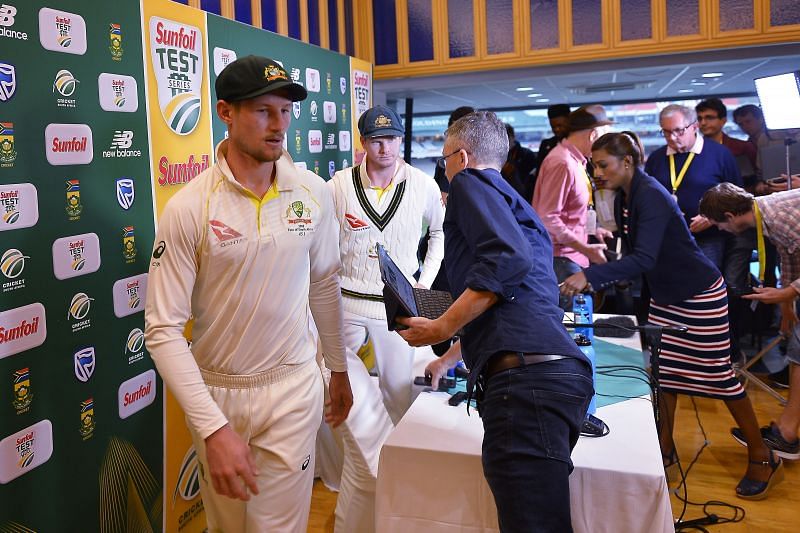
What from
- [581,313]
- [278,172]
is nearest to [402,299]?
[278,172]

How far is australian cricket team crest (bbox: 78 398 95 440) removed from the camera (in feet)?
7.89

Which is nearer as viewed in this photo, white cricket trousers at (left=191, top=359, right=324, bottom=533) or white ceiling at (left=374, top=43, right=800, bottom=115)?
white cricket trousers at (left=191, top=359, right=324, bottom=533)

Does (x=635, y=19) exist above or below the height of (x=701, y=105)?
above

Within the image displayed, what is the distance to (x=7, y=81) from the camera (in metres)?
2.05

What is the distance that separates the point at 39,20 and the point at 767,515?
3.40m

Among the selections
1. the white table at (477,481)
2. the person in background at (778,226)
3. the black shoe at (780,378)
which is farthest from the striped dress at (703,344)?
the black shoe at (780,378)

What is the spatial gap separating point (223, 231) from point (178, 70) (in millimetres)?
1255

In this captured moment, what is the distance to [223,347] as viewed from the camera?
1913 millimetres

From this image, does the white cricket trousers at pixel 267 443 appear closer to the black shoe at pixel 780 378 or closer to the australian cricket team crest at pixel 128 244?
the australian cricket team crest at pixel 128 244

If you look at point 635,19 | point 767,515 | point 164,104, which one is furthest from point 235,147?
point 635,19

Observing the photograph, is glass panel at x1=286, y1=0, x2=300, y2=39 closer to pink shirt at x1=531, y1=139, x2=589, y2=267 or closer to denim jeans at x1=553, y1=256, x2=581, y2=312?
pink shirt at x1=531, y1=139, x2=589, y2=267

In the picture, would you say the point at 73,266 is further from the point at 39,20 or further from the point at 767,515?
the point at 767,515

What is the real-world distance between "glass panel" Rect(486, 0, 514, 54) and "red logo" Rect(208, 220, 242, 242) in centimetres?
381

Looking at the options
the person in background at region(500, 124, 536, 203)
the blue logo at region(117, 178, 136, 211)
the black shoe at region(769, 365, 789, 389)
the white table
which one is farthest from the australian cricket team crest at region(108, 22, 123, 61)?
the black shoe at region(769, 365, 789, 389)
